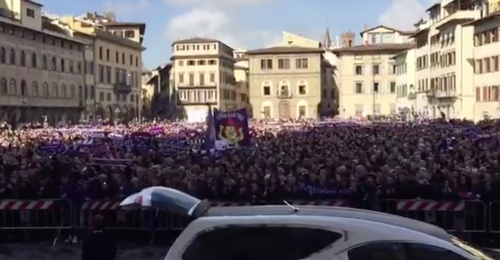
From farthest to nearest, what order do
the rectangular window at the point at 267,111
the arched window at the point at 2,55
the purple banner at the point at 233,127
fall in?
the rectangular window at the point at 267,111
the arched window at the point at 2,55
the purple banner at the point at 233,127

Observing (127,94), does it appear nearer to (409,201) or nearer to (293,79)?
(293,79)

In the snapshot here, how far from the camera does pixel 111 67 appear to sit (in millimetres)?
95375

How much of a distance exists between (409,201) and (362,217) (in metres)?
7.57

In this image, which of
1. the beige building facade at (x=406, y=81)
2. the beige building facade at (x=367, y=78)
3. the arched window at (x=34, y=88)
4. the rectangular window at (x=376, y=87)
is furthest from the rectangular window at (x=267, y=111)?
the arched window at (x=34, y=88)

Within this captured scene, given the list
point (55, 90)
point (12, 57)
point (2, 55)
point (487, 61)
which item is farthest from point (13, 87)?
point (487, 61)

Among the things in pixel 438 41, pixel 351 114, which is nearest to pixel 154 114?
pixel 351 114

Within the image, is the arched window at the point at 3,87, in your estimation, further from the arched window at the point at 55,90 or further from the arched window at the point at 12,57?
the arched window at the point at 55,90

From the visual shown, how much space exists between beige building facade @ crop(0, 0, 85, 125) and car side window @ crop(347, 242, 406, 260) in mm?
62688

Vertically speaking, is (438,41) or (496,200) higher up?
(438,41)

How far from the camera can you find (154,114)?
5261 inches

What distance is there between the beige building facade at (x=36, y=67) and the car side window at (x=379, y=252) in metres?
62.7

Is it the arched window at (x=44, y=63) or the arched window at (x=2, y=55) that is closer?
the arched window at (x=2, y=55)

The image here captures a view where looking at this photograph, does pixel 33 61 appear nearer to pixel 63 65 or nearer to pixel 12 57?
pixel 12 57

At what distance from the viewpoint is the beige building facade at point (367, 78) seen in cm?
11188
